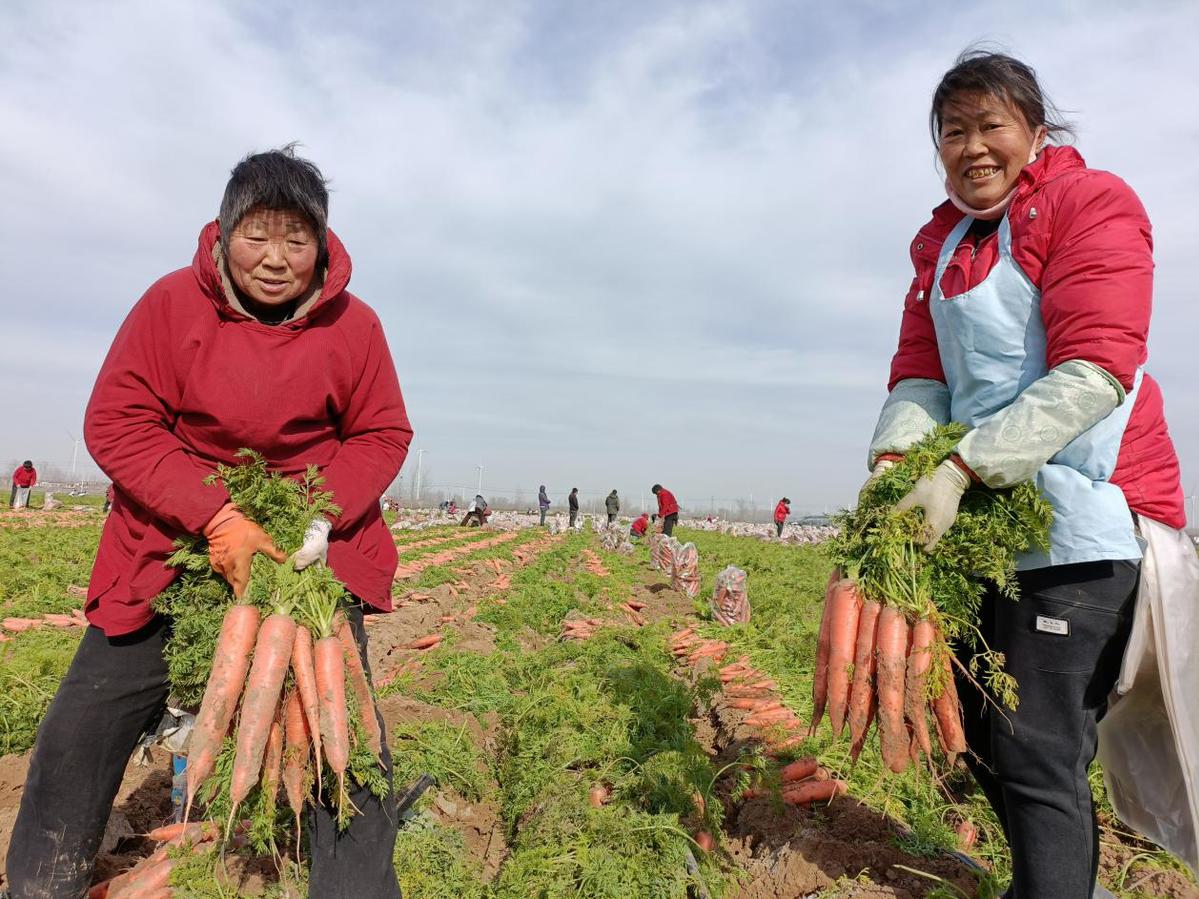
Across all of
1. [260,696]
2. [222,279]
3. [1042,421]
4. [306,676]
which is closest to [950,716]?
[1042,421]

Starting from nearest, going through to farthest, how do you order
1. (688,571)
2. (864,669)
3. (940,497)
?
(940,497) < (864,669) < (688,571)

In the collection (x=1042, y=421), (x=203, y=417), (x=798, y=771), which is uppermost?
(x=1042, y=421)

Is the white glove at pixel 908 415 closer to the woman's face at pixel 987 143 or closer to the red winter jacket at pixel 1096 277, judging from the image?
the red winter jacket at pixel 1096 277

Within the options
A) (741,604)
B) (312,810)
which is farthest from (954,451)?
(741,604)

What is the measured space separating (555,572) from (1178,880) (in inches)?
477

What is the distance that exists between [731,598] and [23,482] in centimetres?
2724

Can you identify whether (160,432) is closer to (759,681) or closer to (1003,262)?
(1003,262)

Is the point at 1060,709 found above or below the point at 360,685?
above

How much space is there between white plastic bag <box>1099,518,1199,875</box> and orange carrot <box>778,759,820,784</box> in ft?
6.69

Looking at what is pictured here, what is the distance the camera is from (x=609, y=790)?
3.84m

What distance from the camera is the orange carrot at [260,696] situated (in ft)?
7.01

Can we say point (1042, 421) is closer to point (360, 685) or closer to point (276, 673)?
point (360, 685)

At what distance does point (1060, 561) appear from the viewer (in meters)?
1.85

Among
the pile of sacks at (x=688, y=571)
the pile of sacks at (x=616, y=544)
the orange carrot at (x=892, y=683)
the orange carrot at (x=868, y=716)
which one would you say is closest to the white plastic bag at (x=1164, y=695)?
the orange carrot at (x=892, y=683)
